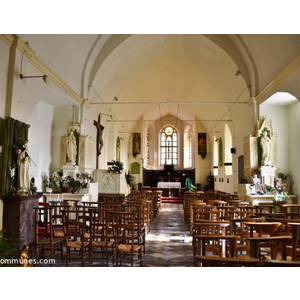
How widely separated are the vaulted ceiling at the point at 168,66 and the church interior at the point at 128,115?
0.19 feet

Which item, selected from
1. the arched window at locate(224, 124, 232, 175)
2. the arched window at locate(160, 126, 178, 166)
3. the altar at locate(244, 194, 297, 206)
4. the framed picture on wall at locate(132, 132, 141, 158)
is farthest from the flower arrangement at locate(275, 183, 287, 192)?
the arched window at locate(160, 126, 178, 166)

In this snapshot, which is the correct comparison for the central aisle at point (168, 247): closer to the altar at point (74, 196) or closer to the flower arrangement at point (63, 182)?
the altar at point (74, 196)

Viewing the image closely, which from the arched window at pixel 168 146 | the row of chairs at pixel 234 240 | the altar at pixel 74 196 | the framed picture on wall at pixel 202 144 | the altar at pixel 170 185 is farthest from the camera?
the arched window at pixel 168 146

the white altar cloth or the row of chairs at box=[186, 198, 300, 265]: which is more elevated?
the white altar cloth

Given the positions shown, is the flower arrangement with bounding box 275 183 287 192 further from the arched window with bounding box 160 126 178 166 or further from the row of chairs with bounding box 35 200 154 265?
the arched window with bounding box 160 126 178 166

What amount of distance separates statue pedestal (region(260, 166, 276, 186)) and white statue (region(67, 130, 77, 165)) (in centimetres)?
Result: 637

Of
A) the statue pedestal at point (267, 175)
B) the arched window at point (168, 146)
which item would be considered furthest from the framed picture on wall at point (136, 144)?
the statue pedestal at point (267, 175)

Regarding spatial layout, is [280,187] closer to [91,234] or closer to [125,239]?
[125,239]

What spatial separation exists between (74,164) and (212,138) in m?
13.5

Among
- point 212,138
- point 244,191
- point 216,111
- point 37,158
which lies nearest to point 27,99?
point 37,158

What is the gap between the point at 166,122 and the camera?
2550 centimetres

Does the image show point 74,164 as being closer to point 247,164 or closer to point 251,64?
point 247,164

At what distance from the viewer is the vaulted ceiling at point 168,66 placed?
9.25m

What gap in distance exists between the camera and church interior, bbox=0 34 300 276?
568cm
